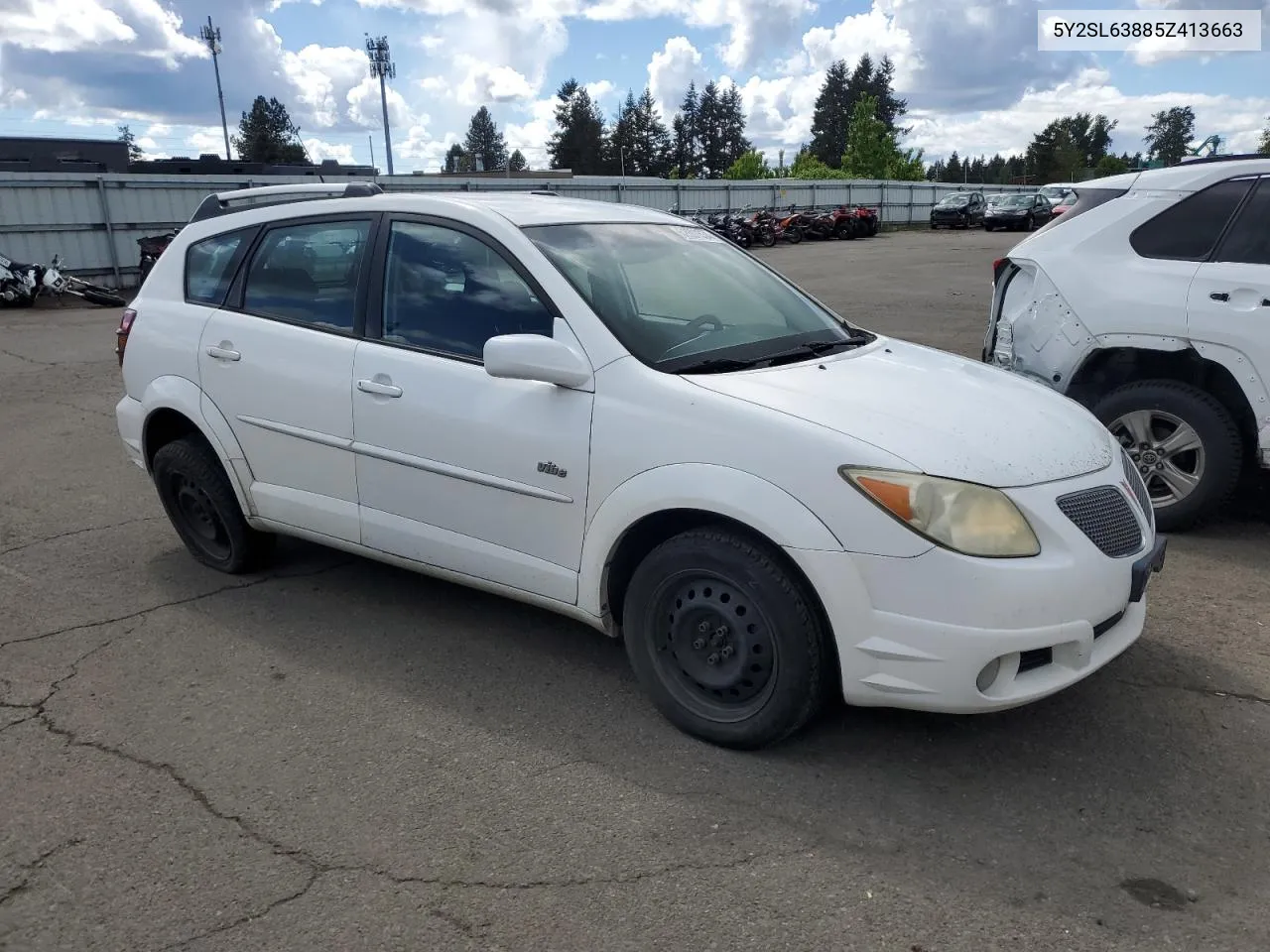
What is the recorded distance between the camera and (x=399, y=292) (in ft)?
13.5

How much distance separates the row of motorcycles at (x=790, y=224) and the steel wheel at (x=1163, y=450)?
2848 cm

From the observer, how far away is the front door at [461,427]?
358cm

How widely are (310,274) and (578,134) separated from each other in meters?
108

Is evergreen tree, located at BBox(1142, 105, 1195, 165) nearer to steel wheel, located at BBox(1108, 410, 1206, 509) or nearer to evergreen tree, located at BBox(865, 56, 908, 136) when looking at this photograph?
evergreen tree, located at BBox(865, 56, 908, 136)

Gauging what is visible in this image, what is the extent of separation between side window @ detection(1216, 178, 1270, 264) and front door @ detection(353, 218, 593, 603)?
360 cm

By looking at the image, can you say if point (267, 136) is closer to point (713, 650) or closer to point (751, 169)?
point (751, 169)

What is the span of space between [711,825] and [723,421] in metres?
1.17

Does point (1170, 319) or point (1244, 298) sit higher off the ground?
point (1244, 298)

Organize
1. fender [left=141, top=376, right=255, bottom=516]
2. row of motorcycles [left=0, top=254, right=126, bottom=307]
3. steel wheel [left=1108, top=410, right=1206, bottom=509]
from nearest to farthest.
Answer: fender [left=141, top=376, right=255, bottom=516], steel wheel [left=1108, top=410, right=1206, bottom=509], row of motorcycles [left=0, top=254, right=126, bottom=307]

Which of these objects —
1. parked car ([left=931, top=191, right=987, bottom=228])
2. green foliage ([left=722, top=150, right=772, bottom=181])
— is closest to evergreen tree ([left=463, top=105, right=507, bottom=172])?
green foliage ([left=722, top=150, right=772, bottom=181])

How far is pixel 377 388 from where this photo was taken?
400 cm

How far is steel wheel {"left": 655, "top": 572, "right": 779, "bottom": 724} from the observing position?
10.5 ft

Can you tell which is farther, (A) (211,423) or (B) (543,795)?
(A) (211,423)

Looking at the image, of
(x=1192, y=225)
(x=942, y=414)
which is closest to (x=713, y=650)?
(x=942, y=414)
